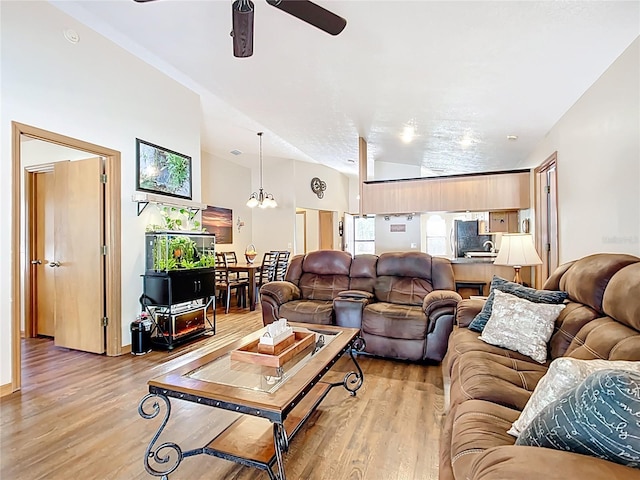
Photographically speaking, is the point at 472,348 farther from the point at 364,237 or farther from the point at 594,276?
the point at 364,237

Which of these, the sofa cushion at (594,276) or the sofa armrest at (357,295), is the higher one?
the sofa cushion at (594,276)

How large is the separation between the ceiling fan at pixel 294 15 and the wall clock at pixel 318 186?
256 inches

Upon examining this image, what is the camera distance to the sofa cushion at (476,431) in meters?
1.15

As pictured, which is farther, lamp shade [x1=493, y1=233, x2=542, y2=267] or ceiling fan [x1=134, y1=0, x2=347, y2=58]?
lamp shade [x1=493, y1=233, x2=542, y2=267]

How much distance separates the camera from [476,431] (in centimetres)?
126

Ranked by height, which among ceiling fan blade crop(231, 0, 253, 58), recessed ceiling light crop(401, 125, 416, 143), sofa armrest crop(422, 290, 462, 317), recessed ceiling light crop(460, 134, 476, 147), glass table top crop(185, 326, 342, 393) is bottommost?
glass table top crop(185, 326, 342, 393)

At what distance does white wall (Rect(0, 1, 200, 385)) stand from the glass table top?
199cm

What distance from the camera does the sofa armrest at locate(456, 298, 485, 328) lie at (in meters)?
2.71

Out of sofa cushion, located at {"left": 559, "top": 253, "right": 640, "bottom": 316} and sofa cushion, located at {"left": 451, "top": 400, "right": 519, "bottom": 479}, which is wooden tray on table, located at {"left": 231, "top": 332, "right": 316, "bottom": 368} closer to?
sofa cushion, located at {"left": 451, "top": 400, "right": 519, "bottom": 479}

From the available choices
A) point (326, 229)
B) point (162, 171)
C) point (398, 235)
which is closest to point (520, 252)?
point (398, 235)

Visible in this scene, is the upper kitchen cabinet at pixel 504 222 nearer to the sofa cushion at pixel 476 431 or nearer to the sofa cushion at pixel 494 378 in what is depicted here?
the sofa cushion at pixel 494 378

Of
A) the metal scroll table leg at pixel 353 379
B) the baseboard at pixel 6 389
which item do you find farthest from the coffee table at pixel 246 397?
the baseboard at pixel 6 389

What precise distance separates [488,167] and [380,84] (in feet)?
13.0

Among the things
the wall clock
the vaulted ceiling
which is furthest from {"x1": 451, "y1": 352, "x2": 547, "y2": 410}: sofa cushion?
the wall clock
